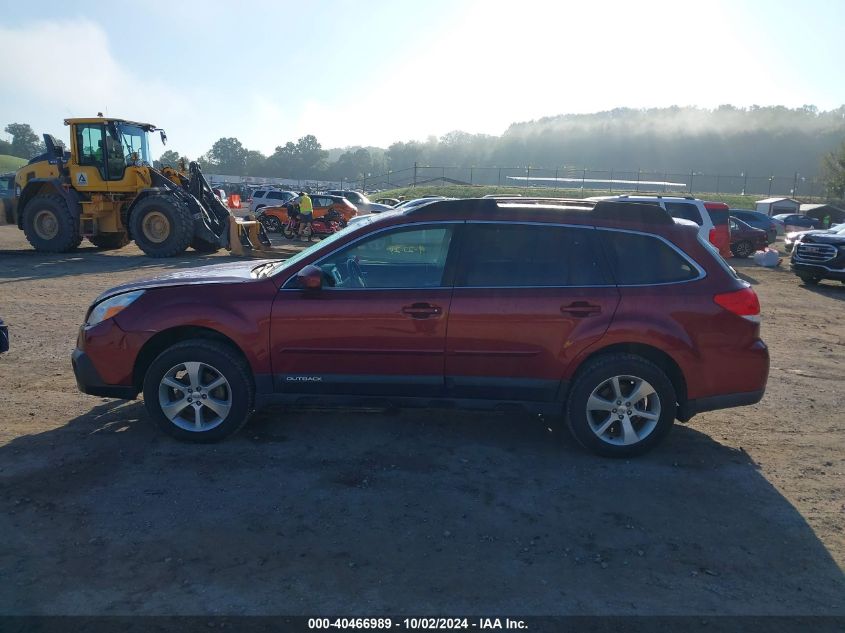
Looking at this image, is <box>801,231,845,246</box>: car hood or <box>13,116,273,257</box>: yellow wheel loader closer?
<box>801,231,845,246</box>: car hood

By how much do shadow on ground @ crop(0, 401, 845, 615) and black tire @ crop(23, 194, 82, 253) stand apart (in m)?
14.0

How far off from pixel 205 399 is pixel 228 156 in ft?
386

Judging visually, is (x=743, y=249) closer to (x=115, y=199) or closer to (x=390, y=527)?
(x=115, y=199)

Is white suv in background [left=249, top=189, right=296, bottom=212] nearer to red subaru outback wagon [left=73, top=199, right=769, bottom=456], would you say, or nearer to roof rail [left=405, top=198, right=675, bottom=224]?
red subaru outback wagon [left=73, top=199, right=769, bottom=456]

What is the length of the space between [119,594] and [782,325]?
1017 centimetres

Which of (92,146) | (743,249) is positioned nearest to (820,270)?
(743,249)

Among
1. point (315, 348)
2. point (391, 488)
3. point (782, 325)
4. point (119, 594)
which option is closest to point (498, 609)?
point (391, 488)

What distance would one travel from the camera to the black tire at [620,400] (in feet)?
15.3

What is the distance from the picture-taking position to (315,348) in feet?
15.7

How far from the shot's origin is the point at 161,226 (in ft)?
55.0

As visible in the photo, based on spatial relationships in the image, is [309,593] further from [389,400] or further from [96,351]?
[96,351]

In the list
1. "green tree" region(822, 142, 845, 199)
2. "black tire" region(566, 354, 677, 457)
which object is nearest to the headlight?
"black tire" region(566, 354, 677, 457)

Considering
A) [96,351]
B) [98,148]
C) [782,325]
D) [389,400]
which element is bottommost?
[782,325]

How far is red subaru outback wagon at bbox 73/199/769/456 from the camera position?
468 cm
